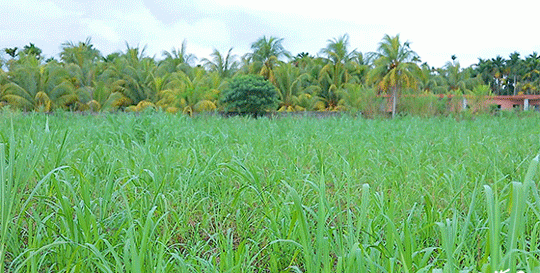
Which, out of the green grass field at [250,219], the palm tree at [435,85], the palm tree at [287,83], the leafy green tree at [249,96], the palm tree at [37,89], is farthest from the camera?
the palm tree at [435,85]

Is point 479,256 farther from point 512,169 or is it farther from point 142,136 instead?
point 142,136

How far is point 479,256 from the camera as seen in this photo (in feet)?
6.35

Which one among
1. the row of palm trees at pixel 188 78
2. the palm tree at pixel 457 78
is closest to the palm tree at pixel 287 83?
the row of palm trees at pixel 188 78

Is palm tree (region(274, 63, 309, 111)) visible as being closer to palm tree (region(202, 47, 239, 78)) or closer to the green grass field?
palm tree (region(202, 47, 239, 78))

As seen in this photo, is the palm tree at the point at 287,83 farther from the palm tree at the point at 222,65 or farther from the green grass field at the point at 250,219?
the green grass field at the point at 250,219

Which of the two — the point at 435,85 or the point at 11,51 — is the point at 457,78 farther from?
the point at 11,51

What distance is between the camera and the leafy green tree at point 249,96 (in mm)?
24031

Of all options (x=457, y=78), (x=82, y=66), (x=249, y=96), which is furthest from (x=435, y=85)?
(x=82, y=66)

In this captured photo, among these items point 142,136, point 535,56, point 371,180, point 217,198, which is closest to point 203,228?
point 217,198

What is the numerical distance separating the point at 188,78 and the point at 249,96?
385 centimetres

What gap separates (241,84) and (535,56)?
147ft

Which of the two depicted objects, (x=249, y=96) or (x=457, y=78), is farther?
(x=457, y=78)

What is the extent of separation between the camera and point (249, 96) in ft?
79.1

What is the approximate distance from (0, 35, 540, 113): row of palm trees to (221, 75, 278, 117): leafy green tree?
135 centimetres
